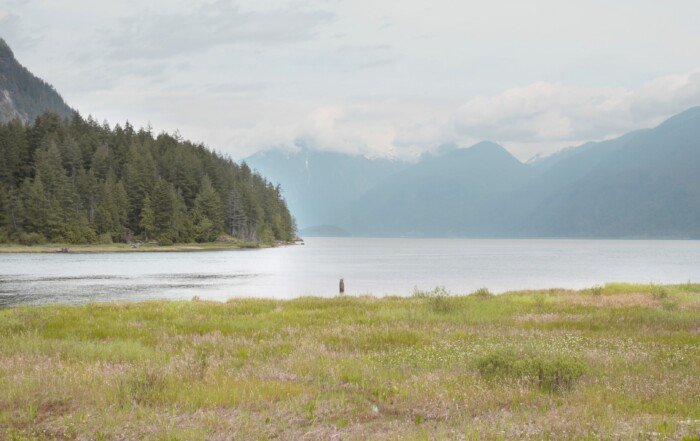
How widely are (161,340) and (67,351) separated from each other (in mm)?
2806

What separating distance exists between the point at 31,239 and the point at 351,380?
140203 millimetres

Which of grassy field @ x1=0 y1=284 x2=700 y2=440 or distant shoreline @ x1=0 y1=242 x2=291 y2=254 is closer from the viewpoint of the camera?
grassy field @ x1=0 y1=284 x2=700 y2=440

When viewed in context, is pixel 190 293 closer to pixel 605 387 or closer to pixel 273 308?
pixel 273 308

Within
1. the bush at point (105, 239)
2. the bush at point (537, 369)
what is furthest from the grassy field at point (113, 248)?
the bush at point (537, 369)

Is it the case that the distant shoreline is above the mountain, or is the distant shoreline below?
below

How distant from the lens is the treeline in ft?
442

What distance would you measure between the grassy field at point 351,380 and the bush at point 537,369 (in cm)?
4

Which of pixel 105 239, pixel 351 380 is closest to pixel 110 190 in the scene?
Result: pixel 105 239

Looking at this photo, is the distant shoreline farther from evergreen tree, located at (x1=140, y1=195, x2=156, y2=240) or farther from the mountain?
evergreen tree, located at (x1=140, y1=195, x2=156, y2=240)

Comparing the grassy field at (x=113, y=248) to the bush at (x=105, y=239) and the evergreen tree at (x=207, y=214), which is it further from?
the evergreen tree at (x=207, y=214)

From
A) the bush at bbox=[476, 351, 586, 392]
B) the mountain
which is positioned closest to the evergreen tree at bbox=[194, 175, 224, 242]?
the mountain

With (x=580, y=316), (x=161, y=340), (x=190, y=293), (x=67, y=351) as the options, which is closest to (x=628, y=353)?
(x=580, y=316)

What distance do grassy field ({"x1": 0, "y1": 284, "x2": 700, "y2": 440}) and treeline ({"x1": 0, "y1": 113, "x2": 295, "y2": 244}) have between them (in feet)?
422

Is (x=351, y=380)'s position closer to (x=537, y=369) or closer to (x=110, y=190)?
(x=537, y=369)
